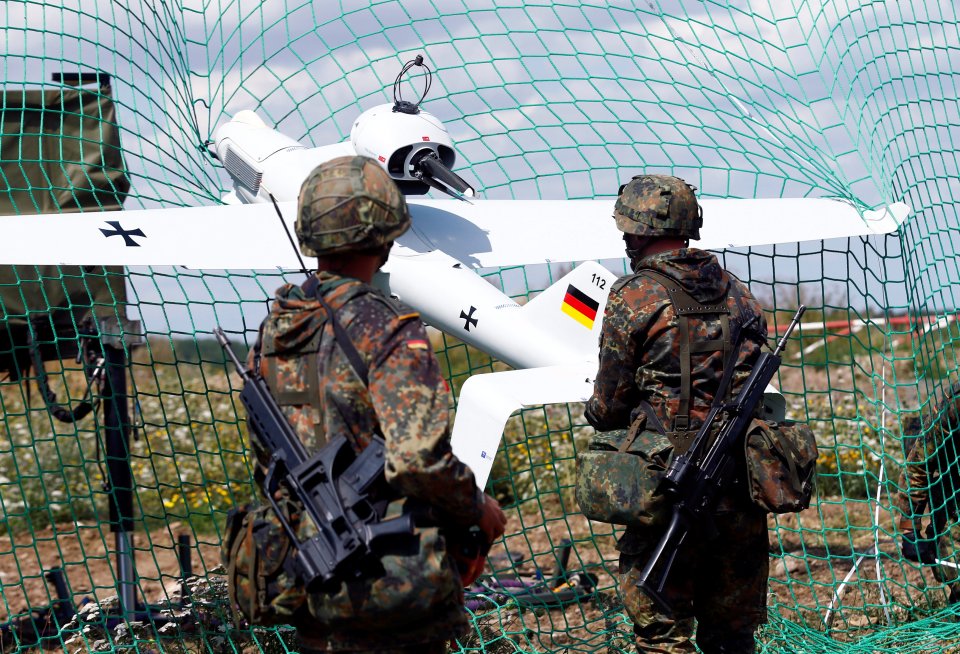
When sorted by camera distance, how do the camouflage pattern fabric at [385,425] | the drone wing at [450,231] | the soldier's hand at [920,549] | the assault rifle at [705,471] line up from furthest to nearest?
the soldier's hand at [920,549] < the drone wing at [450,231] < the assault rifle at [705,471] < the camouflage pattern fabric at [385,425]

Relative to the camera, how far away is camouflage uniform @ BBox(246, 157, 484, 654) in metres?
2.62

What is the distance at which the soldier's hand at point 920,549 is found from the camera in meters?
5.44

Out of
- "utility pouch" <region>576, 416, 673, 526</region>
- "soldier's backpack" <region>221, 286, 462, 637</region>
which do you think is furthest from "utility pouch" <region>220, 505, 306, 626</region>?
"utility pouch" <region>576, 416, 673, 526</region>

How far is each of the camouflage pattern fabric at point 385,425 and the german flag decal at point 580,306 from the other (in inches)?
78.8

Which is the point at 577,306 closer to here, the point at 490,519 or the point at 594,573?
the point at 490,519

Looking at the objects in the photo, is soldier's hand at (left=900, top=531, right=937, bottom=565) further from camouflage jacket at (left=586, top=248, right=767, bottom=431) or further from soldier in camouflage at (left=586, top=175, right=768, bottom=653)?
camouflage jacket at (left=586, top=248, right=767, bottom=431)

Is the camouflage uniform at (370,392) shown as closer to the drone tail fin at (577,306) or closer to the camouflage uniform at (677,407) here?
the camouflage uniform at (677,407)

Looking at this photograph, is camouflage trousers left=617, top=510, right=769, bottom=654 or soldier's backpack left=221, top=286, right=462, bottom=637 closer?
soldier's backpack left=221, top=286, right=462, bottom=637

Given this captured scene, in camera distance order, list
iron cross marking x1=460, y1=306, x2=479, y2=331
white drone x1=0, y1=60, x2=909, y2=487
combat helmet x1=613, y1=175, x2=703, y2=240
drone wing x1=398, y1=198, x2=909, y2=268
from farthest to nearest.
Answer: drone wing x1=398, y1=198, x2=909, y2=268 → iron cross marking x1=460, y1=306, x2=479, y2=331 → white drone x1=0, y1=60, x2=909, y2=487 → combat helmet x1=613, y1=175, x2=703, y2=240

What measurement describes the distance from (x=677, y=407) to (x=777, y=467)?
0.38 metres

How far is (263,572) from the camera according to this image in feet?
9.28

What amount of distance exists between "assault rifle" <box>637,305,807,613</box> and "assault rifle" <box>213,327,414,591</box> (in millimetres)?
1296

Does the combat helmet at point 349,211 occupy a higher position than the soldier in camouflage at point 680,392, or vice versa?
the combat helmet at point 349,211

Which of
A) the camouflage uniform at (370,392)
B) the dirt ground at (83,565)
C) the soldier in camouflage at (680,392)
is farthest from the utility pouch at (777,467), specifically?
the dirt ground at (83,565)
